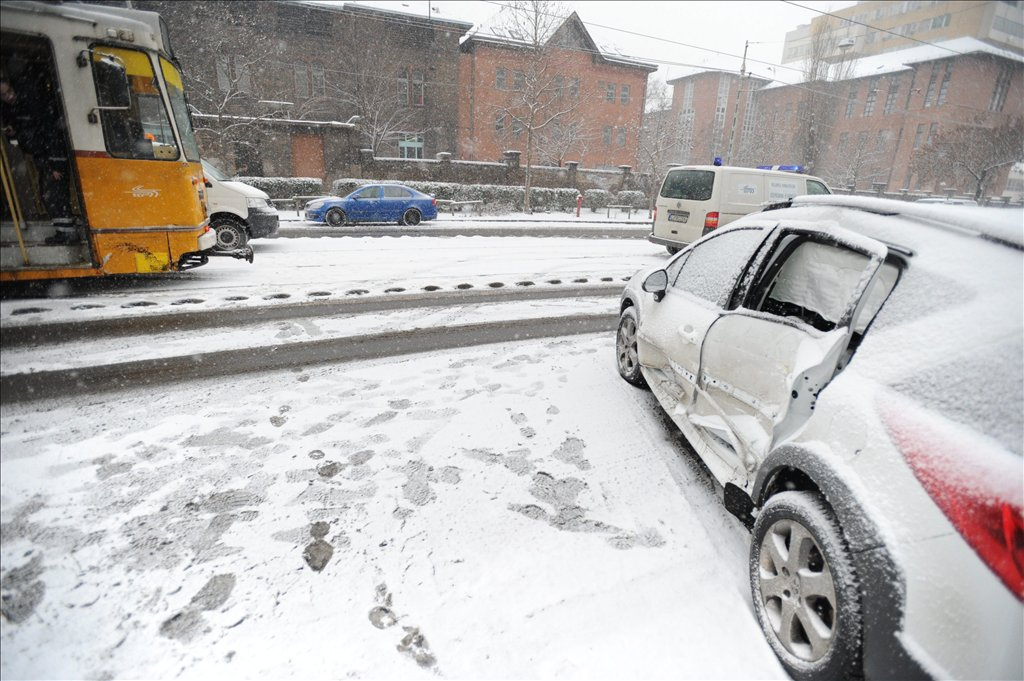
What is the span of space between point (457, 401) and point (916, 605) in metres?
3.20

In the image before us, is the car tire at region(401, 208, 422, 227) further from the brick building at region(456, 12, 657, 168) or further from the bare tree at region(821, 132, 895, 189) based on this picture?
the brick building at region(456, 12, 657, 168)

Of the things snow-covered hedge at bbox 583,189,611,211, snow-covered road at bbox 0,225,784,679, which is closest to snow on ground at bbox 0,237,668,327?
snow-covered road at bbox 0,225,784,679

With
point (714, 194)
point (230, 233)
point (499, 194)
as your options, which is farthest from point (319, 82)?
point (714, 194)

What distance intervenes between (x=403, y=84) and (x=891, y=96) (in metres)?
29.5

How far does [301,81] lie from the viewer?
29.6m

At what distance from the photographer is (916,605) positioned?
1478 mm

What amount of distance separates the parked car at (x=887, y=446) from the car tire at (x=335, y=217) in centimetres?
1571

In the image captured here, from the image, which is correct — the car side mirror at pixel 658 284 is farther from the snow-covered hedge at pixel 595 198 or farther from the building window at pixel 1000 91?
the snow-covered hedge at pixel 595 198

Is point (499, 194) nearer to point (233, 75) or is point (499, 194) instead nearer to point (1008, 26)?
point (233, 75)

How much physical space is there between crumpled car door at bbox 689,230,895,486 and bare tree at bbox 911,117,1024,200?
1209 mm

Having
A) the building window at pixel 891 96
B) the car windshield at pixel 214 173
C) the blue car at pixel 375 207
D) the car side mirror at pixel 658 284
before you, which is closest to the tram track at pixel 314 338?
the car side mirror at pixel 658 284

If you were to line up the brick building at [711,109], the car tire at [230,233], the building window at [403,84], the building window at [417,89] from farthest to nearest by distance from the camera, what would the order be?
the brick building at [711,109] → the building window at [417,89] → the building window at [403,84] → the car tire at [230,233]

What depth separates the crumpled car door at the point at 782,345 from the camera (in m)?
2.18

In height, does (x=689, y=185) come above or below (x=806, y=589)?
above
